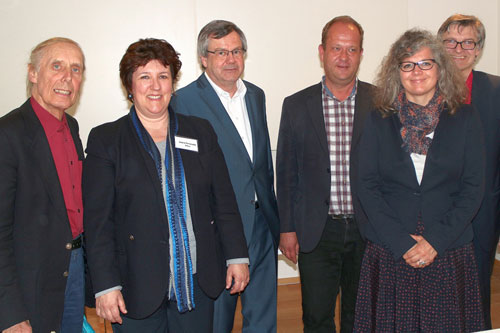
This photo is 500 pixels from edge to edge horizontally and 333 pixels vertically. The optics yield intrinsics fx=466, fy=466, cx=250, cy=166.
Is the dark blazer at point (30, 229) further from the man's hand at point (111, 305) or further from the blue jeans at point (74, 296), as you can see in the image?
the man's hand at point (111, 305)

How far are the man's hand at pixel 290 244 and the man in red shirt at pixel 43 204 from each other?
3.87ft

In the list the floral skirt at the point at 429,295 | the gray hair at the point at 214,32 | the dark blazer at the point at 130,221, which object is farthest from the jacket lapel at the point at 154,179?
the floral skirt at the point at 429,295

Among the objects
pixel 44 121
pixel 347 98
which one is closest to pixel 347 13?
pixel 347 98

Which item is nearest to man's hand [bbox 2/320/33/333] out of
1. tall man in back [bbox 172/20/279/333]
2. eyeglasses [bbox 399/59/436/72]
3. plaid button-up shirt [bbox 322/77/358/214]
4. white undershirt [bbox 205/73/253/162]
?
tall man in back [bbox 172/20/279/333]

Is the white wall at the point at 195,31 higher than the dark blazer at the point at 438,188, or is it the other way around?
the white wall at the point at 195,31

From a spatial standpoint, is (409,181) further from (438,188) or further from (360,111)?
(360,111)

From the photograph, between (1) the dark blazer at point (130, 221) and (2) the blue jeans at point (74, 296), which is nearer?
(1) the dark blazer at point (130, 221)

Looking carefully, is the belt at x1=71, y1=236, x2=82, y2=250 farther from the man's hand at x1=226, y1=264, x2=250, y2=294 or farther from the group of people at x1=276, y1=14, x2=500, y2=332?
the group of people at x1=276, y1=14, x2=500, y2=332

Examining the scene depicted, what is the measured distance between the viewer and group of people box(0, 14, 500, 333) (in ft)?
6.09

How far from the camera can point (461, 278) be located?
2180 mm

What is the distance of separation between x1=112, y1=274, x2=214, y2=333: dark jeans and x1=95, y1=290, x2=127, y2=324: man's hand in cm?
8

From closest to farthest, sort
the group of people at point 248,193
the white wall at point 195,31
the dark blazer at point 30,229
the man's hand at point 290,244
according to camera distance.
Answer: the dark blazer at point 30,229 < the group of people at point 248,193 < the man's hand at point 290,244 < the white wall at point 195,31

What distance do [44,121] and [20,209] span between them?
396 mm

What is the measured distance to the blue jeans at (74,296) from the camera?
6.54 ft
